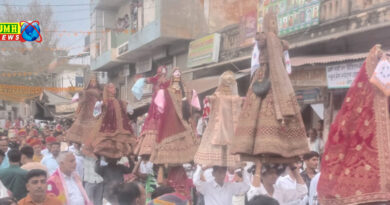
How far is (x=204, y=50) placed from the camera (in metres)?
13.7

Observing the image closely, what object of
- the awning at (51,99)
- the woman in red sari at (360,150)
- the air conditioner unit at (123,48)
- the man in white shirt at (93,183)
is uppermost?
the air conditioner unit at (123,48)

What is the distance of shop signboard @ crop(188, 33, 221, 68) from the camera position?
13.2 meters

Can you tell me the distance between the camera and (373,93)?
276 cm

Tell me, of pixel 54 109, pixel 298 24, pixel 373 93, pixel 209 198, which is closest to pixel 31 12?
pixel 54 109

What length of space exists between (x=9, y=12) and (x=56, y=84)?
14.3m

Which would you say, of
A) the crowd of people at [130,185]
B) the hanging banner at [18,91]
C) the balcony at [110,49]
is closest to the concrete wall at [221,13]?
the balcony at [110,49]

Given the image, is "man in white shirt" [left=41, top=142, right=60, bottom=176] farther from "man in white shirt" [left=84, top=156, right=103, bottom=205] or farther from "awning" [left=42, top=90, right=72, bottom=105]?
"awning" [left=42, top=90, right=72, bottom=105]

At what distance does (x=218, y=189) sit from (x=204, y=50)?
373 inches

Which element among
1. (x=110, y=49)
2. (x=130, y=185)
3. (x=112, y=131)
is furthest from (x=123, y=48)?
(x=130, y=185)

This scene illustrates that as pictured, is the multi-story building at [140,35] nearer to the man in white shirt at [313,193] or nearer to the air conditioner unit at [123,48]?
the air conditioner unit at [123,48]

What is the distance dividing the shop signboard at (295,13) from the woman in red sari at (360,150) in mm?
6648

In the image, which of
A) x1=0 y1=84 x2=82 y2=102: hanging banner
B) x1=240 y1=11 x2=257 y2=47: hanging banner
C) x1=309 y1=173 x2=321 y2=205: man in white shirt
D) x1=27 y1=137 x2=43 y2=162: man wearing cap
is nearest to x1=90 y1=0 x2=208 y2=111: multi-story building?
x1=0 y1=84 x2=82 y2=102: hanging banner

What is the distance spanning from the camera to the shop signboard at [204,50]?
43.2 ft

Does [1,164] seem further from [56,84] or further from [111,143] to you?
[56,84]
